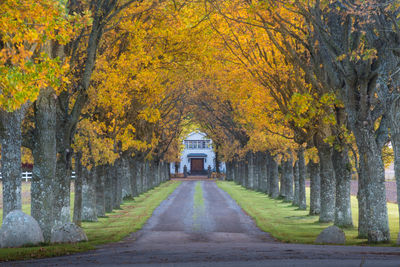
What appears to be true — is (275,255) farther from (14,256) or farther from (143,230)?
(143,230)

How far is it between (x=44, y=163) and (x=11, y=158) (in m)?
→ 1.30

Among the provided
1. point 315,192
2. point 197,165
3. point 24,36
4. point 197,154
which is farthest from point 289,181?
point 197,165

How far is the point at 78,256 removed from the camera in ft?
47.7

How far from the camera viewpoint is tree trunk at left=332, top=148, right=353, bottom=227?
2450 centimetres

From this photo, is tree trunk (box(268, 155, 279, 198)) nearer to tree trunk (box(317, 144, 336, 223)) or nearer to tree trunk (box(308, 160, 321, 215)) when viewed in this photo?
tree trunk (box(308, 160, 321, 215))

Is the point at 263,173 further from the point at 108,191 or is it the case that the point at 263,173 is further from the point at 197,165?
the point at 197,165

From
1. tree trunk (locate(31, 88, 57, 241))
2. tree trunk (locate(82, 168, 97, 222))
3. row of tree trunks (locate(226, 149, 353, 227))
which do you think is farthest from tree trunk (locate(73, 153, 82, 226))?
row of tree trunks (locate(226, 149, 353, 227))

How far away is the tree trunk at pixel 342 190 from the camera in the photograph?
2450 centimetres

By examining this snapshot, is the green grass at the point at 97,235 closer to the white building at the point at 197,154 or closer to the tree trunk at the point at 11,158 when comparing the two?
the tree trunk at the point at 11,158

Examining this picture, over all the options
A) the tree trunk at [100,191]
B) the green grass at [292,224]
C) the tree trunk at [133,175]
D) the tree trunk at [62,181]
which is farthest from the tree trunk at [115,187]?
the tree trunk at [62,181]

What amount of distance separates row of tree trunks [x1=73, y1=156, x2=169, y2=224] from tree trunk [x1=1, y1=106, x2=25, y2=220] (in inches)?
285

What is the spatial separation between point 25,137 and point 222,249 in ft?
37.5

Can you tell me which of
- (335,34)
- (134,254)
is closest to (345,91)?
(335,34)

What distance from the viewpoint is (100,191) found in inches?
1277
